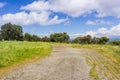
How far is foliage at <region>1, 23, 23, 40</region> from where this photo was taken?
122 m

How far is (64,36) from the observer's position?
4481 inches

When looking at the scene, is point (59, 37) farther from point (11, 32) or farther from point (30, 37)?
point (11, 32)

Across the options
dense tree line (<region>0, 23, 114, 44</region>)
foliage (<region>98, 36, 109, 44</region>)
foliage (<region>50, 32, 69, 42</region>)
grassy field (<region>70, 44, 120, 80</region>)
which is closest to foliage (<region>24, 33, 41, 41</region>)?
dense tree line (<region>0, 23, 114, 44</region>)

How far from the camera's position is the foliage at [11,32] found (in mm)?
121625

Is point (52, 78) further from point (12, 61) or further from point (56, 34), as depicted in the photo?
point (56, 34)

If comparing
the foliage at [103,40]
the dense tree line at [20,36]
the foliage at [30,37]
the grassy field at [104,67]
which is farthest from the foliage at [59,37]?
the grassy field at [104,67]

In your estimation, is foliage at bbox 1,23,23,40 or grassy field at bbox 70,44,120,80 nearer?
grassy field at bbox 70,44,120,80

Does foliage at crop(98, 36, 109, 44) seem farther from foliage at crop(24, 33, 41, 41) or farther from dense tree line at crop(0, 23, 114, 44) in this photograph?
foliage at crop(24, 33, 41, 41)

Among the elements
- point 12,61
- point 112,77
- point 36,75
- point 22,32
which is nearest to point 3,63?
point 12,61

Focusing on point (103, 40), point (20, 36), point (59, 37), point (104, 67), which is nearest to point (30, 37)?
point (20, 36)

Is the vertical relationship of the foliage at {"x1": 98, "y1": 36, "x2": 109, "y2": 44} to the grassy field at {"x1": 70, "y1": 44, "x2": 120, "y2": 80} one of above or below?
above

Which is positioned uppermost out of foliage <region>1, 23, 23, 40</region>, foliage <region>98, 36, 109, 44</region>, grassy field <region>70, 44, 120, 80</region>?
Result: foliage <region>1, 23, 23, 40</region>

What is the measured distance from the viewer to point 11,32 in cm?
12375

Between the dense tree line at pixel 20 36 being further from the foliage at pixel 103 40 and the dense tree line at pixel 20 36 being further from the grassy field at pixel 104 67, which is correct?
the grassy field at pixel 104 67
